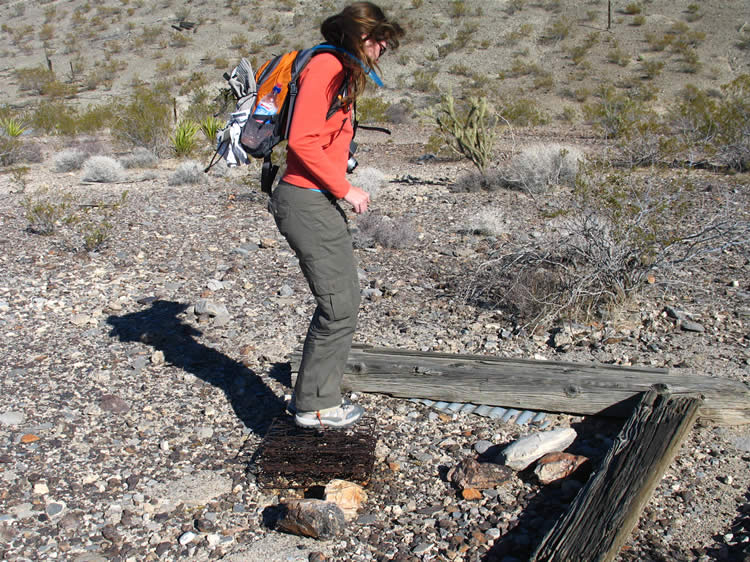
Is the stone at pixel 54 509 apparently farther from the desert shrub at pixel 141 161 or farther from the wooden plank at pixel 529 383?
the desert shrub at pixel 141 161

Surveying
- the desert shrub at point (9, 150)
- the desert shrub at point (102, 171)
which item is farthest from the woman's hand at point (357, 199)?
the desert shrub at point (9, 150)

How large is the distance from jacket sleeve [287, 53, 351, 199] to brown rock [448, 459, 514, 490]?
1252mm

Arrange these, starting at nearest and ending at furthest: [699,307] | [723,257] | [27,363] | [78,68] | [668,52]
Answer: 1. [27,363]
2. [699,307]
3. [723,257]
4. [668,52]
5. [78,68]

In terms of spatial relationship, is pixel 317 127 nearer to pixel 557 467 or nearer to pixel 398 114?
pixel 557 467

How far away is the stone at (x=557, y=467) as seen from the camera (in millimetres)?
2889

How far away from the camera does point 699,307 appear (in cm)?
460

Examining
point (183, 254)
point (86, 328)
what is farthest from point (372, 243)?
point (86, 328)

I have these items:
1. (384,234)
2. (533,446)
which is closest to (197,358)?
(533,446)

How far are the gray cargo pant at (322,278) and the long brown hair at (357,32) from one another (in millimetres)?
434

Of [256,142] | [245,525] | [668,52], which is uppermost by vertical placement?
[256,142]

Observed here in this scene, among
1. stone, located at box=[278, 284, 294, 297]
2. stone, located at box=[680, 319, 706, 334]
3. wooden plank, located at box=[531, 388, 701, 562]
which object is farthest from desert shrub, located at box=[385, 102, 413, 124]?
wooden plank, located at box=[531, 388, 701, 562]

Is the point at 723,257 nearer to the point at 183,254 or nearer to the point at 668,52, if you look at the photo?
the point at 183,254

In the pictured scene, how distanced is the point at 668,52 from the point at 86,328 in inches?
1038

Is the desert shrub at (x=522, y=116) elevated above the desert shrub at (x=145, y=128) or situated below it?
below
